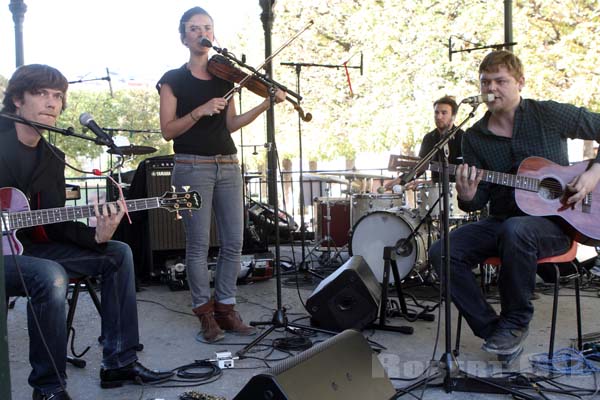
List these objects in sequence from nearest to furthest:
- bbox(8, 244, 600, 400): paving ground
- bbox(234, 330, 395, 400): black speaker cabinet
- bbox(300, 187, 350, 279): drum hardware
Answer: bbox(234, 330, 395, 400): black speaker cabinet, bbox(8, 244, 600, 400): paving ground, bbox(300, 187, 350, 279): drum hardware

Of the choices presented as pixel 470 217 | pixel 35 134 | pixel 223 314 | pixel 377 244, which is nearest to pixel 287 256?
pixel 377 244

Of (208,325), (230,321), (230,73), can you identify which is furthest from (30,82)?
(230,321)

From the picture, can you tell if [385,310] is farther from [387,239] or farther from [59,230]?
[59,230]

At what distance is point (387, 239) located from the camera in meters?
4.95

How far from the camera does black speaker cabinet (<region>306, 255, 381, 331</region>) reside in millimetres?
3336

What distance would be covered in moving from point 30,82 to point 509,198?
251 centimetres

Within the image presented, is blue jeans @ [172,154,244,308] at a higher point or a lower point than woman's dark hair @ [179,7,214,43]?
lower

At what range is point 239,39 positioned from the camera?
17891mm

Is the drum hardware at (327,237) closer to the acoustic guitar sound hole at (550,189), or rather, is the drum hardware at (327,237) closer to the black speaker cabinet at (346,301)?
the black speaker cabinet at (346,301)

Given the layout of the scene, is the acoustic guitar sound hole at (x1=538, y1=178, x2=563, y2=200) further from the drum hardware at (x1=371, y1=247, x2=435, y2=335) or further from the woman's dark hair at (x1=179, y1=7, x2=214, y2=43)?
the woman's dark hair at (x1=179, y1=7, x2=214, y2=43)

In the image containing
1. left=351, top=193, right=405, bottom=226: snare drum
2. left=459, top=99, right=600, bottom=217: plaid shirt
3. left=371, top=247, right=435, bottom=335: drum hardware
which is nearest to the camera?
left=459, top=99, right=600, bottom=217: plaid shirt

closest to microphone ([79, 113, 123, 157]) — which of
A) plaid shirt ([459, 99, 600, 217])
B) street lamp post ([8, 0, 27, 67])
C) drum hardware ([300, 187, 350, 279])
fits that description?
plaid shirt ([459, 99, 600, 217])

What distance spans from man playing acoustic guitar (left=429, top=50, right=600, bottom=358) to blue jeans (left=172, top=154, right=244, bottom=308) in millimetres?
1218

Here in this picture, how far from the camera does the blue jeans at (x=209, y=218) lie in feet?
10.9
